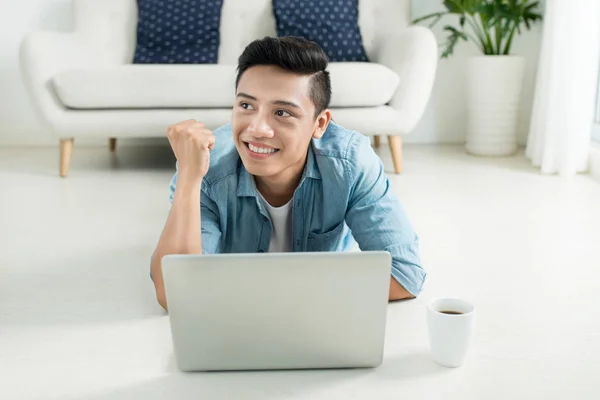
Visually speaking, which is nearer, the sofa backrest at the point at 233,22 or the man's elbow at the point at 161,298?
the man's elbow at the point at 161,298

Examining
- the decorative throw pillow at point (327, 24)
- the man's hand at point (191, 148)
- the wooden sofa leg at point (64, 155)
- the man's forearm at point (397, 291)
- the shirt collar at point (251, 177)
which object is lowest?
the wooden sofa leg at point (64, 155)

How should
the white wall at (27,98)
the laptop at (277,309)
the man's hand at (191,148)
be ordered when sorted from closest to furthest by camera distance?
1. the laptop at (277,309)
2. the man's hand at (191,148)
3. the white wall at (27,98)

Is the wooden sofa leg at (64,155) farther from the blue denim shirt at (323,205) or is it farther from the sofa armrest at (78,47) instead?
the blue denim shirt at (323,205)

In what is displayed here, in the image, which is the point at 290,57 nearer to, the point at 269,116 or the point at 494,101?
the point at 269,116

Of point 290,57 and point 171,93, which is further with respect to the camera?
point 171,93

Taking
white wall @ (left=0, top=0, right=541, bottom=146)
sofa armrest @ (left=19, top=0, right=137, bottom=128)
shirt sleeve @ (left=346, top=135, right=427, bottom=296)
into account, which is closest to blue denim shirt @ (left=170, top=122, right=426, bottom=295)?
shirt sleeve @ (left=346, top=135, right=427, bottom=296)

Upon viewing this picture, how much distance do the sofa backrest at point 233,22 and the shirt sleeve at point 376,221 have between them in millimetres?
2121

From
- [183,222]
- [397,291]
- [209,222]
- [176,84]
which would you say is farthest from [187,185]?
[176,84]

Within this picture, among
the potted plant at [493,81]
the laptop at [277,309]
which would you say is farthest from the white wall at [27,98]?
the laptop at [277,309]

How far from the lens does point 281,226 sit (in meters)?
1.81

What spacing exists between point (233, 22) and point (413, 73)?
1.04 m

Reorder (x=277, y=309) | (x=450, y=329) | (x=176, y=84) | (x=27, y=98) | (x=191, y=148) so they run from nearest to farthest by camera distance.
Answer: (x=277, y=309) → (x=450, y=329) → (x=191, y=148) → (x=176, y=84) → (x=27, y=98)

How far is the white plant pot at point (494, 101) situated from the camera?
380cm

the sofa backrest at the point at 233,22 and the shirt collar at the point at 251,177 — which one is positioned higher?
the sofa backrest at the point at 233,22
